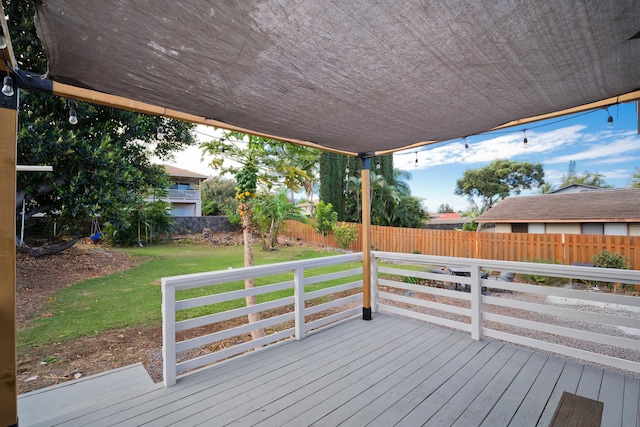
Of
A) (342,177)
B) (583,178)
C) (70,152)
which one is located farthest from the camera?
(583,178)

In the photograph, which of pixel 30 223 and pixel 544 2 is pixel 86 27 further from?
pixel 30 223

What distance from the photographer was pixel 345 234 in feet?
35.5

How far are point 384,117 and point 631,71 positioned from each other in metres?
1.26

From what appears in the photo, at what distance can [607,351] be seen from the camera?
372 centimetres

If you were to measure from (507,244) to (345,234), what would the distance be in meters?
5.11

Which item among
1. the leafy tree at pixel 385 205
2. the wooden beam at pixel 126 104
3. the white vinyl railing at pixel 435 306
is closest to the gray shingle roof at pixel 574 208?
the leafy tree at pixel 385 205

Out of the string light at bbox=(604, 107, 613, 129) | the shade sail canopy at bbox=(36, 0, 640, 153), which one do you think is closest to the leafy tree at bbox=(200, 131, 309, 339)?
the shade sail canopy at bbox=(36, 0, 640, 153)

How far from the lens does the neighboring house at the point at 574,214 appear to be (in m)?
9.02

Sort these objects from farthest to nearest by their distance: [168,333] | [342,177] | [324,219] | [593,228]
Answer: [342,177]
[324,219]
[593,228]
[168,333]

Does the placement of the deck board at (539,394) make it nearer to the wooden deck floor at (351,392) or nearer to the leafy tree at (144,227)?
the wooden deck floor at (351,392)

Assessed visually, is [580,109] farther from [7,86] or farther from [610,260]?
[610,260]

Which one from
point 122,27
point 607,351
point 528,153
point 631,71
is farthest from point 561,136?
point 122,27

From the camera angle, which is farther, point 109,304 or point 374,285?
point 109,304

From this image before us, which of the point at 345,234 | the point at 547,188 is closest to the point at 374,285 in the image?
the point at 345,234
